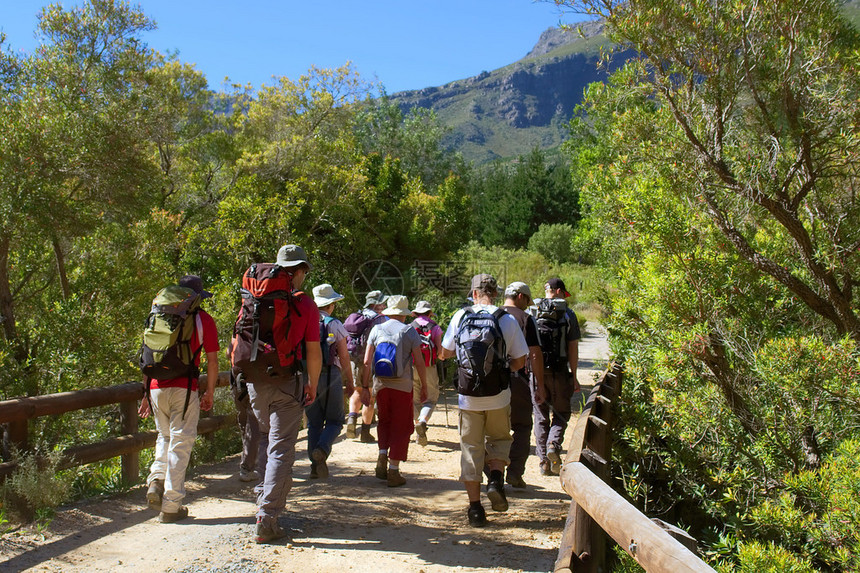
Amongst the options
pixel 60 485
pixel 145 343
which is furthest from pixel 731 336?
pixel 60 485

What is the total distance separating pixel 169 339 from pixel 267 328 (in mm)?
939

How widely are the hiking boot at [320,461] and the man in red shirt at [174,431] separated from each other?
1516 mm

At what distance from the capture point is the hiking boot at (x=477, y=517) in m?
5.69

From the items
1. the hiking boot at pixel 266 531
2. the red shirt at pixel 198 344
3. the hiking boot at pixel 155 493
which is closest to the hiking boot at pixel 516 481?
the hiking boot at pixel 266 531

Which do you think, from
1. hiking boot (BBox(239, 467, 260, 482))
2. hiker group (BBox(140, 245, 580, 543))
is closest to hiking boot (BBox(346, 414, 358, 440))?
hiker group (BBox(140, 245, 580, 543))

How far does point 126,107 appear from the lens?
880 centimetres

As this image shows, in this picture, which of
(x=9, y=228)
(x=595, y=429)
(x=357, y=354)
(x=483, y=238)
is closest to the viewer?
(x=595, y=429)

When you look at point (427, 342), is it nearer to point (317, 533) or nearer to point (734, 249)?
point (317, 533)

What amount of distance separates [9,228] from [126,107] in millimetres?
2331

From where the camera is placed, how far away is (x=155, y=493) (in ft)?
18.3

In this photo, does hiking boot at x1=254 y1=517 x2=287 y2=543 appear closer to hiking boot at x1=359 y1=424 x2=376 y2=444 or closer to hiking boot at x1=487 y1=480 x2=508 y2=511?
hiking boot at x1=487 y1=480 x2=508 y2=511

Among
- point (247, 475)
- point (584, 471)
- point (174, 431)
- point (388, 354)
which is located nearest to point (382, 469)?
point (388, 354)

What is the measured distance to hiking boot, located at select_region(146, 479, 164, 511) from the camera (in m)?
5.56

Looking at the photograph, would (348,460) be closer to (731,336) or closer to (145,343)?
(145,343)
